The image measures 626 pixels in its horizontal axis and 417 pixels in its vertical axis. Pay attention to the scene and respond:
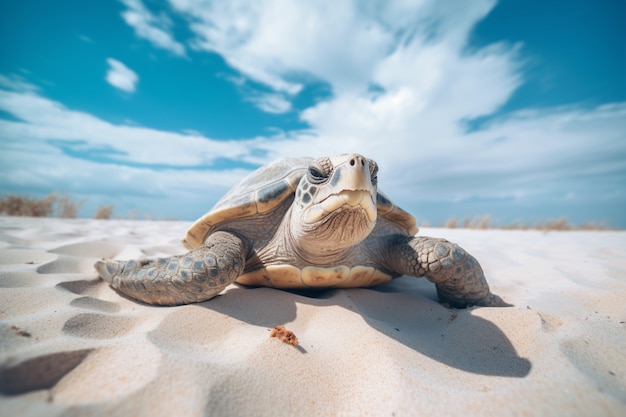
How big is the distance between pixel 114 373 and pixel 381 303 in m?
1.72

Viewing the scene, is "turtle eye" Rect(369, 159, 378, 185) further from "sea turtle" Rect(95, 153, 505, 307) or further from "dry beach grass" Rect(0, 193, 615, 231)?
"dry beach grass" Rect(0, 193, 615, 231)

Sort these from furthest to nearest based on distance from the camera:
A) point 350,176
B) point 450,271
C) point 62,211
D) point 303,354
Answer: point 62,211 < point 450,271 < point 350,176 < point 303,354

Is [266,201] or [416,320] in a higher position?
[266,201]

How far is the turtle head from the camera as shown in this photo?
1.65m

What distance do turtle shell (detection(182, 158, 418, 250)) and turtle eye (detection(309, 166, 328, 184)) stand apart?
1.83 ft

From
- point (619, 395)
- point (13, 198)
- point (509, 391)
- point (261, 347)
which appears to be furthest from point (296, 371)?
point (13, 198)

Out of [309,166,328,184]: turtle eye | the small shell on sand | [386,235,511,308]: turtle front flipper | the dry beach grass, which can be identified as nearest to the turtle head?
[309,166,328,184]: turtle eye

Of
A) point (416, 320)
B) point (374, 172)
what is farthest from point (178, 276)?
point (416, 320)

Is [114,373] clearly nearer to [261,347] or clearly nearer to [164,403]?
[164,403]

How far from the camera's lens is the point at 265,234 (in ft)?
8.39

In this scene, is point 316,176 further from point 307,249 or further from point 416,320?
point 416,320

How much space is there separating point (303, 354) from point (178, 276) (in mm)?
1020

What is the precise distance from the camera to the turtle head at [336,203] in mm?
1653

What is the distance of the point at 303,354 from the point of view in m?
1.34
